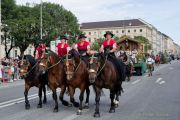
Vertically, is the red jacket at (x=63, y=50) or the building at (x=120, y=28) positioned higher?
the building at (x=120, y=28)

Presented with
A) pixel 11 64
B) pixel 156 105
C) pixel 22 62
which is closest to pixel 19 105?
pixel 22 62

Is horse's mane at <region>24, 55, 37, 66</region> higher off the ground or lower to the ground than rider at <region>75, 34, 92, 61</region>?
lower

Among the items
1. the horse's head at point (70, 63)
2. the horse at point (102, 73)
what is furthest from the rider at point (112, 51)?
the horse's head at point (70, 63)

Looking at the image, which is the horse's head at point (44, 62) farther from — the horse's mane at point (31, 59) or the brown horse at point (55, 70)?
the horse's mane at point (31, 59)

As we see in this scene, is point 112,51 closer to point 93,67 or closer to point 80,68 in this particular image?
point 80,68

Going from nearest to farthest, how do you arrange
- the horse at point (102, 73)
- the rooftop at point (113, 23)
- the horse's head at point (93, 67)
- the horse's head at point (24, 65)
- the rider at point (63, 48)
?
the horse's head at point (93, 67), the horse at point (102, 73), the horse's head at point (24, 65), the rider at point (63, 48), the rooftop at point (113, 23)

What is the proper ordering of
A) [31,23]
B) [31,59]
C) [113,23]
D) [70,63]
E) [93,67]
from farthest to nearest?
[113,23]
[31,23]
[31,59]
[70,63]
[93,67]

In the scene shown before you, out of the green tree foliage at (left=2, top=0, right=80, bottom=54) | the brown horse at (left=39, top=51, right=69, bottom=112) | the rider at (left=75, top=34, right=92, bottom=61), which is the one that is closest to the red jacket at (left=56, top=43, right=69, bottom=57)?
the rider at (left=75, top=34, right=92, bottom=61)

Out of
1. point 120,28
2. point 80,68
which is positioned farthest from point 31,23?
point 120,28

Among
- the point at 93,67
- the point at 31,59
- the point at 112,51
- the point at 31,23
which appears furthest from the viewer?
the point at 31,23

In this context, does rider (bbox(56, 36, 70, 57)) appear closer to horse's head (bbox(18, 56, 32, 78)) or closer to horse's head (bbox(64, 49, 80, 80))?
horse's head (bbox(64, 49, 80, 80))

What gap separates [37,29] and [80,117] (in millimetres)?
48271

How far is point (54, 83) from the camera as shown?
11664mm

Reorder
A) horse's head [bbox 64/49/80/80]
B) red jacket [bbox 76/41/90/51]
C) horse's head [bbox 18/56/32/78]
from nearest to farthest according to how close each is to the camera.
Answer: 1. horse's head [bbox 64/49/80/80]
2. horse's head [bbox 18/56/32/78]
3. red jacket [bbox 76/41/90/51]
